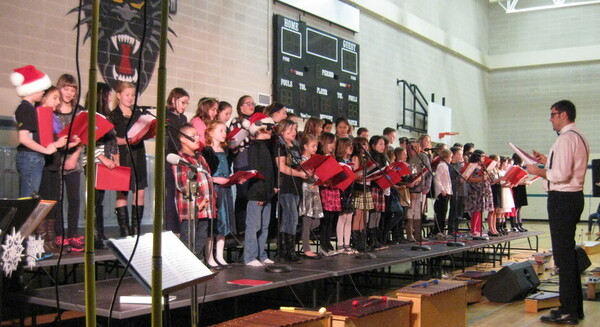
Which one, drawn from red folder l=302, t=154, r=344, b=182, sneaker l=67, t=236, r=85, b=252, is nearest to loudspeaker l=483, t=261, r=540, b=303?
red folder l=302, t=154, r=344, b=182

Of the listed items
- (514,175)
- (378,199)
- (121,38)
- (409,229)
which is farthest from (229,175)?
(514,175)

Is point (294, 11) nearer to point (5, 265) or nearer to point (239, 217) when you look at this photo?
point (239, 217)

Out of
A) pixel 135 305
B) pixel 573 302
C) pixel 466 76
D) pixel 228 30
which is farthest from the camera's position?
pixel 466 76

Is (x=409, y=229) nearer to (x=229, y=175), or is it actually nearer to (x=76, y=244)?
(x=229, y=175)

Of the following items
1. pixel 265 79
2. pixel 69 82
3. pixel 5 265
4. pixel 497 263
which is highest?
pixel 265 79

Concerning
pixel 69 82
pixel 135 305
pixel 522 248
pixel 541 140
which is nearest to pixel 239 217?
pixel 69 82

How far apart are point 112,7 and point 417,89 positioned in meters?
7.74

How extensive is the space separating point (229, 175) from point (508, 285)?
9.50 ft

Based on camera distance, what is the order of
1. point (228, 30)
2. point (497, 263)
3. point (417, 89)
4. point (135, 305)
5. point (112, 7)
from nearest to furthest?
point (135, 305) → point (112, 7) → point (228, 30) → point (497, 263) → point (417, 89)

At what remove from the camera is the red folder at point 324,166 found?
5.19 meters

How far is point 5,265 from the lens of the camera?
3553 mm

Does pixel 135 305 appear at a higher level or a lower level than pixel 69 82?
lower

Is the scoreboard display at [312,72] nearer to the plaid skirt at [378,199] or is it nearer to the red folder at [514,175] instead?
the plaid skirt at [378,199]

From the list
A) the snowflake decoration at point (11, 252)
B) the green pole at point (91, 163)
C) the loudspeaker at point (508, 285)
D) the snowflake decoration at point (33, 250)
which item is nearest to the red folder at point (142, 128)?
the snowflake decoration at point (33, 250)
